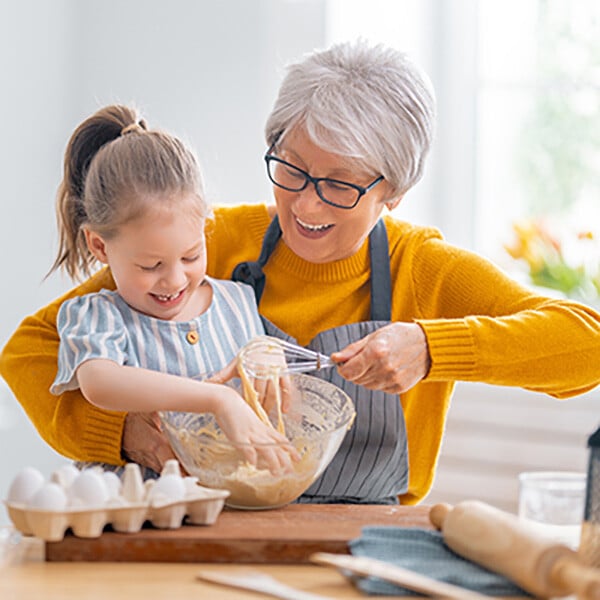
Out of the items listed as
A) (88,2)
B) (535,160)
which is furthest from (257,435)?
(535,160)

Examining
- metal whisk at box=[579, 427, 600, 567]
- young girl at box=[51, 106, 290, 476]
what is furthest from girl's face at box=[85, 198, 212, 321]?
metal whisk at box=[579, 427, 600, 567]

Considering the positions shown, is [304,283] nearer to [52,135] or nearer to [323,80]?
[323,80]

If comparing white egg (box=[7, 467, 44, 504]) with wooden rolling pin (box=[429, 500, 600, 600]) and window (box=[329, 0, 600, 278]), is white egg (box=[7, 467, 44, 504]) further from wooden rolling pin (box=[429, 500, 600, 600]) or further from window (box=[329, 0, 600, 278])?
window (box=[329, 0, 600, 278])

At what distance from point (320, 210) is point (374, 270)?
222 millimetres

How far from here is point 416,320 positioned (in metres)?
1.70

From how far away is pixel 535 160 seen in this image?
3691 mm

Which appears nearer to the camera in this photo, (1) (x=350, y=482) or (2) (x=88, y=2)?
(1) (x=350, y=482)

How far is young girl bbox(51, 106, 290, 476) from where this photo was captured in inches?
59.9

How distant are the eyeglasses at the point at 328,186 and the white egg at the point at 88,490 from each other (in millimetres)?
736

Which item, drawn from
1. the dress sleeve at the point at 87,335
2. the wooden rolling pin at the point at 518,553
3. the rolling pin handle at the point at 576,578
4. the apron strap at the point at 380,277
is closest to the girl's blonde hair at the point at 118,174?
the dress sleeve at the point at 87,335

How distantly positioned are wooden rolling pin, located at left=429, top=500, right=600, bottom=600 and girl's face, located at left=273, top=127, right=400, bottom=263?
2.33ft

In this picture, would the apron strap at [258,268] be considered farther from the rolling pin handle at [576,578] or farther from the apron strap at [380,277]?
the rolling pin handle at [576,578]

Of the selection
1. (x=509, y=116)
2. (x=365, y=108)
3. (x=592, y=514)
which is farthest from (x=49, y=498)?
(x=509, y=116)

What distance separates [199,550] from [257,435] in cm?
23
